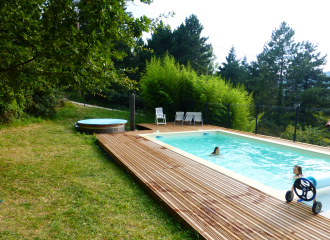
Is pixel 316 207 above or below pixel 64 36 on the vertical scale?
below

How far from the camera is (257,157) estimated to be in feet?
19.2

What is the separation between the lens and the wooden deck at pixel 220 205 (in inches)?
80.4

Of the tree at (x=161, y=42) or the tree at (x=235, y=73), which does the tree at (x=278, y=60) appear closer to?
the tree at (x=235, y=73)

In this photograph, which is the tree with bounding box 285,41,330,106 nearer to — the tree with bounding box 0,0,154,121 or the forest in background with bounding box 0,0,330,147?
the forest in background with bounding box 0,0,330,147

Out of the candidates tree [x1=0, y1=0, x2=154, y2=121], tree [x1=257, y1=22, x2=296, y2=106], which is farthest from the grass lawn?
tree [x1=257, y1=22, x2=296, y2=106]

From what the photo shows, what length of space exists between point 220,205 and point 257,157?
3.80m

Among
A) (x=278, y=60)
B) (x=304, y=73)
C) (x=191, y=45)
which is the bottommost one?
(x=304, y=73)

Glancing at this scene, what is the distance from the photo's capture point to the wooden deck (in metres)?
2.04

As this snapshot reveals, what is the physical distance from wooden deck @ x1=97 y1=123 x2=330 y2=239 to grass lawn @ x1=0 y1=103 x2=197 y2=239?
0.54 feet

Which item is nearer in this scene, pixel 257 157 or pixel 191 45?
pixel 257 157

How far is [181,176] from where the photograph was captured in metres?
3.47

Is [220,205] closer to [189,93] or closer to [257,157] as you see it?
[257,157]

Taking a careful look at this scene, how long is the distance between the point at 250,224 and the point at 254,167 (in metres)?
3.28

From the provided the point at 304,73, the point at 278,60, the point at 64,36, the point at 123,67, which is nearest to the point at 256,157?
the point at 64,36
